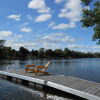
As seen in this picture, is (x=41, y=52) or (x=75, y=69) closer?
(x=75, y=69)

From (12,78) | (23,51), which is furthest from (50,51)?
(12,78)

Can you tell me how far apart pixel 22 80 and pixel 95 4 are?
954 centimetres

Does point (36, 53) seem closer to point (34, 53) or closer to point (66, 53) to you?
point (34, 53)

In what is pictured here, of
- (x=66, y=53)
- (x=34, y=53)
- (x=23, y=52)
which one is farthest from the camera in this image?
(x=66, y=53)

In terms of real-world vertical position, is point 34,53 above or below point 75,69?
above

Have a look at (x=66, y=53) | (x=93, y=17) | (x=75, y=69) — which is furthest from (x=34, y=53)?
(x=93, y=17)

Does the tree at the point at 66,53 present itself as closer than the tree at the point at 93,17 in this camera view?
No

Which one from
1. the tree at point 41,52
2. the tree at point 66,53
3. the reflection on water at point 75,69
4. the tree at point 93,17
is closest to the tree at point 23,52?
the tree at point 41,52

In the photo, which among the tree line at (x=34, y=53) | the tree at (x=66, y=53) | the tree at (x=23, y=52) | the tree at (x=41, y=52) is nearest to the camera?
the tree line at (x=34, y=53)

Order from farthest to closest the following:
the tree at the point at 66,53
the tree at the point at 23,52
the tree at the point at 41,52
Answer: the tree at the point at 66,53 → the tree at the point at 41,52 → the tree at the point at 23,52

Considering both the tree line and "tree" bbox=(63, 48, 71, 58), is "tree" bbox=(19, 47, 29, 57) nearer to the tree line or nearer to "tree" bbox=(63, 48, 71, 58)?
the tree line

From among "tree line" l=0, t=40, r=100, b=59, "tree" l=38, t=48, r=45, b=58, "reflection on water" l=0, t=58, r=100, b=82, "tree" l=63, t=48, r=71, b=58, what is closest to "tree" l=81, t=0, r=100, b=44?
"reflection on water" l=0, t=58, r=100, b=82

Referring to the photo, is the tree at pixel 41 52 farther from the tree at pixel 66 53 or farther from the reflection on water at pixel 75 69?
the reflection on water at pixel 75 69

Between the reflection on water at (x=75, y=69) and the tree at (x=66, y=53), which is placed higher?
the tree at (x=66, y=53)
